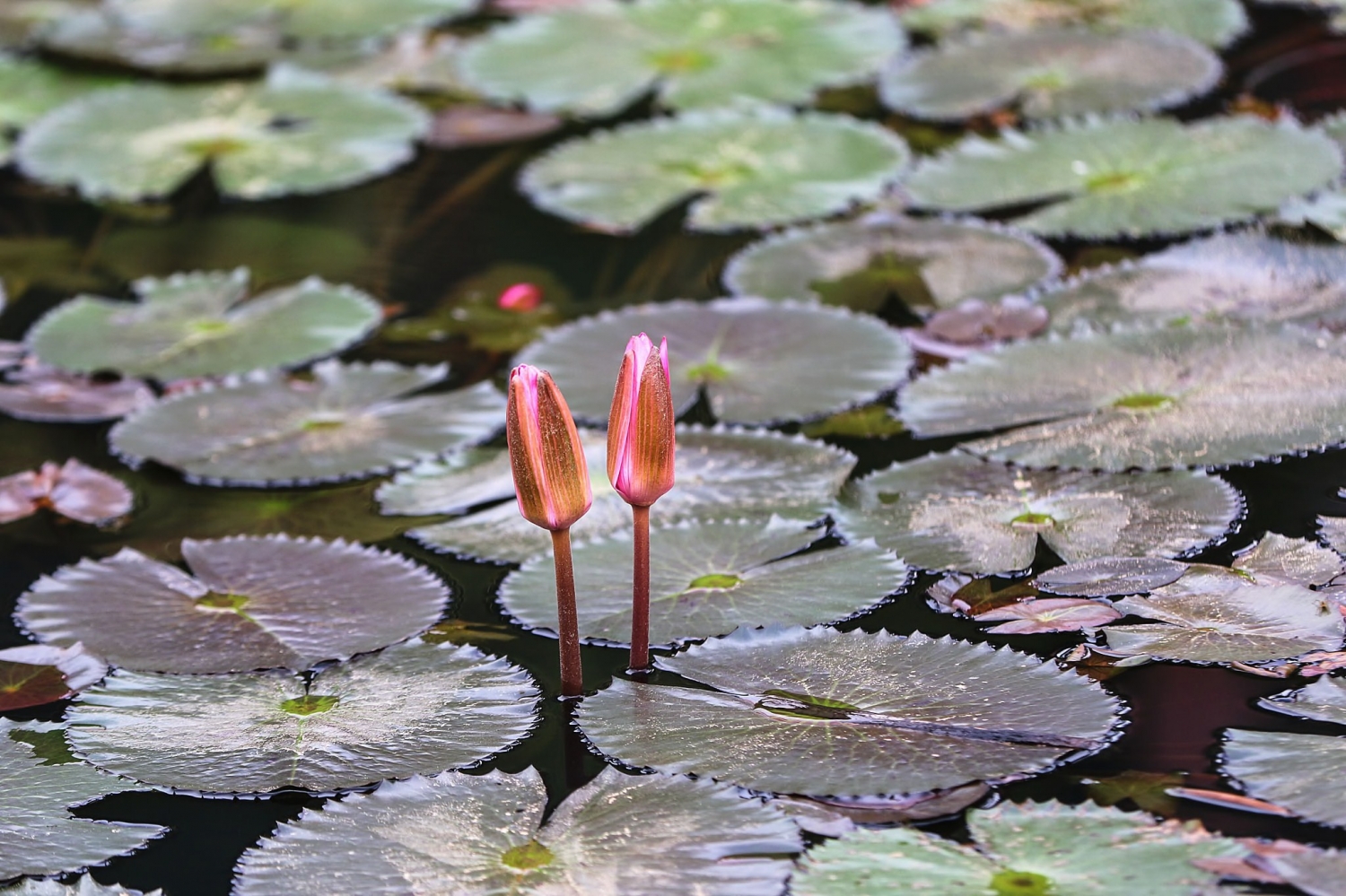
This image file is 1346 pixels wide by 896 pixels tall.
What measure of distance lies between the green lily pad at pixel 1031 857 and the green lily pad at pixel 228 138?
1.90m

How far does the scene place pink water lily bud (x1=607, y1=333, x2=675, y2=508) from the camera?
1.15 meters

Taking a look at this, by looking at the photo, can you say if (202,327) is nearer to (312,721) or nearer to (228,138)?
(228,138)

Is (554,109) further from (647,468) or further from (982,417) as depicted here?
(647,468)

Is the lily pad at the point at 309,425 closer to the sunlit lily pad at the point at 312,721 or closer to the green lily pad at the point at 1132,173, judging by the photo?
the sunlit lily pad at the point at 312,721

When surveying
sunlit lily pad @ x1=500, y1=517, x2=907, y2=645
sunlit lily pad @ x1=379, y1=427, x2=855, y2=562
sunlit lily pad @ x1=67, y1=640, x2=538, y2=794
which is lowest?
sunlit lily pad @ x1=67, y1=640, x2=538, y2=794

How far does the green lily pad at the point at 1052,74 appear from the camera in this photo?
8.54ft

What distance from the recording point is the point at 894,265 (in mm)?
2160

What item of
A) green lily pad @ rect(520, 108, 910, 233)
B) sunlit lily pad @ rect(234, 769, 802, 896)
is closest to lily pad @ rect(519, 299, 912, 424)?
green lily pad @ rect(520, 108, 910, 233)

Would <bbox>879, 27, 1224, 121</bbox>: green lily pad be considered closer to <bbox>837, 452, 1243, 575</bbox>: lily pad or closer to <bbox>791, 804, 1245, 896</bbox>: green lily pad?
<bbox>837, 452, 1243, 575</bbox>: lily pad

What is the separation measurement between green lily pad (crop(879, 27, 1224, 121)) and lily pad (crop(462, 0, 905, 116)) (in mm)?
130

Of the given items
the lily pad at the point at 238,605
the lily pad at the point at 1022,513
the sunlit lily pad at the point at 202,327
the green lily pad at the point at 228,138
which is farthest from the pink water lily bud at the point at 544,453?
the green lily pad at the point at 228,138

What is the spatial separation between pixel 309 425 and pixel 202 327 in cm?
41

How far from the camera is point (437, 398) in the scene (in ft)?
A: 6.44

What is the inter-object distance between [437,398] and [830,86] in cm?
120
